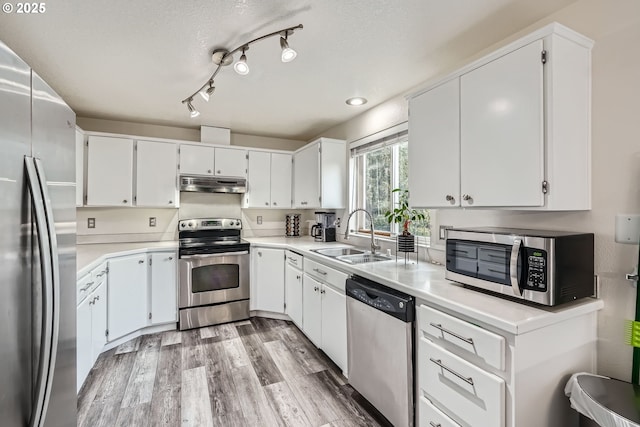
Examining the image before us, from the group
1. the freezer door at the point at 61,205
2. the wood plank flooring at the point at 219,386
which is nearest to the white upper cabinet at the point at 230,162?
the wood plank flooring at the point at 219,386

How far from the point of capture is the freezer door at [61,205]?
3.25ft

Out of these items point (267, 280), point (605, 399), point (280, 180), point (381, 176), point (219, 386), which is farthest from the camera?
point (280, 180)

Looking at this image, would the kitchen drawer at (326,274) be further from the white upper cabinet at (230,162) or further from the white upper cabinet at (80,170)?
the white upper cabinet at (80,170)

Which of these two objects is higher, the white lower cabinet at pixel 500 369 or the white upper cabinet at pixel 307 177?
the white upper cabinet at pixel 307 177

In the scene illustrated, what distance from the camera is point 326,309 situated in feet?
8.16

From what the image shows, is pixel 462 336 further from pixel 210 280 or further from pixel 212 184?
pixel 212 184

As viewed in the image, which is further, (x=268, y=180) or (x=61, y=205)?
(x=268, y=180)

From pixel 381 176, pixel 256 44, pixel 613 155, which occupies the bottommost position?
pixel 613 155

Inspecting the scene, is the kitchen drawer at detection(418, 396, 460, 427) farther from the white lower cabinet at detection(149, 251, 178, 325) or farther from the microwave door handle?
the white lower cabinet at detection(149, 251, 178, 325)

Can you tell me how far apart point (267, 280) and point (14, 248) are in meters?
2.75

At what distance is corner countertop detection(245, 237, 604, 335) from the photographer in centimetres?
115

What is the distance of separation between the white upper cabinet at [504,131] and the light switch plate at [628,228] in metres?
0.37

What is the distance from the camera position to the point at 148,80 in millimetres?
2383

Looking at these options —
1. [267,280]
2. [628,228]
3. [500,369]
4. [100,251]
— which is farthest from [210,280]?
[628,228]
